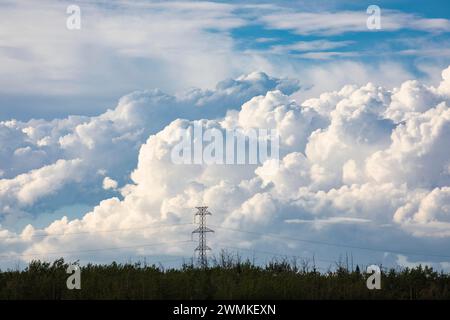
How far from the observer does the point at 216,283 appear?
28031mm

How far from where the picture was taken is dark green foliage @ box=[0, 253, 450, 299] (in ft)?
88.4

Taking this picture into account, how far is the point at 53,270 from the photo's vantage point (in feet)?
104

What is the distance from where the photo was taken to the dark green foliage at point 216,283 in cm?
2694

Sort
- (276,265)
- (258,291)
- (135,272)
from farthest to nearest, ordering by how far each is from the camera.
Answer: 1. (276,265)
2. (135,272)
3. (258,291)
